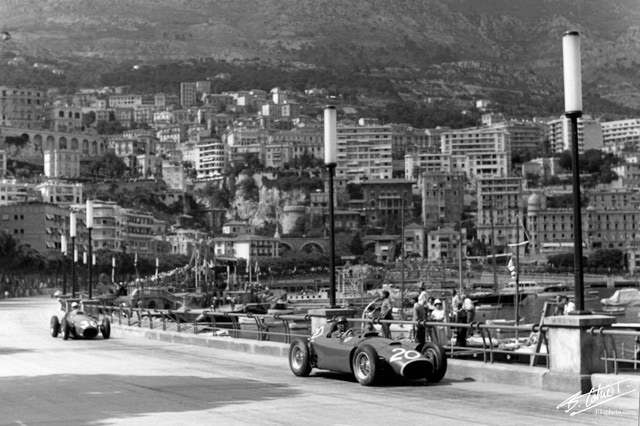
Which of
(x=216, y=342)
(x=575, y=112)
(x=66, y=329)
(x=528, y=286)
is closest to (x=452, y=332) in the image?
(x=216, y=342)

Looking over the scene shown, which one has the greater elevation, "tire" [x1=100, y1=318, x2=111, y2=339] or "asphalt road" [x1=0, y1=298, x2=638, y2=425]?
"tire" [x1=100, y1=318, x2=111, y2=339]

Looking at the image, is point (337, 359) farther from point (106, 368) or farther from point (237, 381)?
point (106, 368)

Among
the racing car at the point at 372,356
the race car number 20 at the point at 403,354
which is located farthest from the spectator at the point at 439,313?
the race car number 20 at the point at 403,354

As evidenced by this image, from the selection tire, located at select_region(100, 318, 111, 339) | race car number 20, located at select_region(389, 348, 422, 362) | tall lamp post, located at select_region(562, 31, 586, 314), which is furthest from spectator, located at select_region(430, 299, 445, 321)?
tall lamp post, located at select_region(562, 31, 586, 314)

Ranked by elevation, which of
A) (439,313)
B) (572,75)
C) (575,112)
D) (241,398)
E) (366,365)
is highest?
(572,75)

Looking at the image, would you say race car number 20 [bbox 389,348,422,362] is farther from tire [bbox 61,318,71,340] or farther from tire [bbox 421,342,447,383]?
tire [bbox 61,318,71,340]

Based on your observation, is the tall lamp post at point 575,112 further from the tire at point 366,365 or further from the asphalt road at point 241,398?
the tire at point 366,365

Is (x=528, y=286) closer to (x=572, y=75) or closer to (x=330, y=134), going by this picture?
(x=330, y=134)
